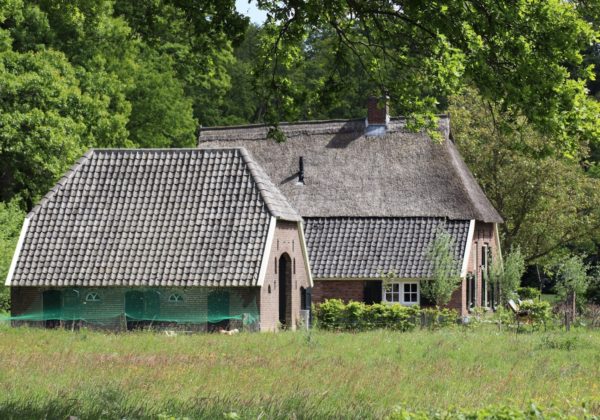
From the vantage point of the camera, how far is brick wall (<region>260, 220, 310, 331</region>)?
31719 millimetres

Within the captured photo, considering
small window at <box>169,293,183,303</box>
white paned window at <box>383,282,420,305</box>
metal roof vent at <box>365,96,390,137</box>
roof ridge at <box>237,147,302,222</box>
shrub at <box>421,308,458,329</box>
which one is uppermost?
metal roof vent at <box>365,96,390,137</box>

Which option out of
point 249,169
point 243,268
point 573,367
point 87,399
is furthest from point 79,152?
point 87,399

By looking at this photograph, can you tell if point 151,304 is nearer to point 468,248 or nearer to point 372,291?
point 372,291

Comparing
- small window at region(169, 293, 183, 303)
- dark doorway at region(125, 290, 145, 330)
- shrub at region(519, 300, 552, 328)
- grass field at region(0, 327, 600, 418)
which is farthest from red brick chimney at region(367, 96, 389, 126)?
grass field at region(0, 327, 600, 418)

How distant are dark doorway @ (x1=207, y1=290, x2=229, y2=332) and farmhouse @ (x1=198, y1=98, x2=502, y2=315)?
8.53 metres

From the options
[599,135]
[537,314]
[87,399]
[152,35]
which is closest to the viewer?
[87,399]

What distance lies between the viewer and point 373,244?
4016 cm

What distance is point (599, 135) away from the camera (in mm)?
14656

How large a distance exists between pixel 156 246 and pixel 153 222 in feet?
2.91

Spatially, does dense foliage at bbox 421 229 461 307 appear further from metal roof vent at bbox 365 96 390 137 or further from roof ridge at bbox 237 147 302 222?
metal roof vent at bbox 365 96 390 137

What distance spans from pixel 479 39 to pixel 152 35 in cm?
438

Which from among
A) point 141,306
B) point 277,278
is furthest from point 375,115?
point 141,306

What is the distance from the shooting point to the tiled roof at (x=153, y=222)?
31.4m

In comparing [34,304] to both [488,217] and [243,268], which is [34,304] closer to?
[243,268]
